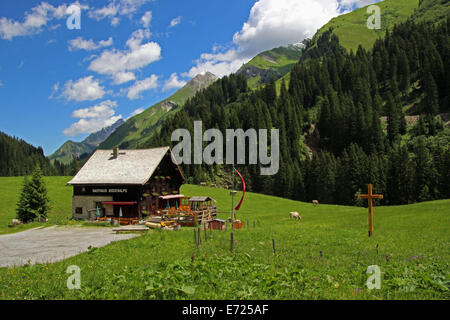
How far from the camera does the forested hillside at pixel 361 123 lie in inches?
3246

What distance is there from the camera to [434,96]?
4970 inches

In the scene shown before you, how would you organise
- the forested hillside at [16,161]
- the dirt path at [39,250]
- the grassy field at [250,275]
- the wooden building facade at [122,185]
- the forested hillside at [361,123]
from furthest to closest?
the forested hillside at [16,161]
the forested hillside at [361,123]
the wooden building facade at [122,185]
the dirt path at [39,250]
the grassy field at [250,275]

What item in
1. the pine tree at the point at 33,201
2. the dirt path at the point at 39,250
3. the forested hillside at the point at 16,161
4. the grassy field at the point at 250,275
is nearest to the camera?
the grassy field at the point at 250,275

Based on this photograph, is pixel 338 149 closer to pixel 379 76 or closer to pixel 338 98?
pixel 338 98

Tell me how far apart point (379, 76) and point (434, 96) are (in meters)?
41.9

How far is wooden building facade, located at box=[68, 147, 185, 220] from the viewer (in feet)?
138

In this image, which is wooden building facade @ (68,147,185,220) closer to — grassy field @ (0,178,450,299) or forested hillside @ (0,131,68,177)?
grassy field @ (0,178,450,299)

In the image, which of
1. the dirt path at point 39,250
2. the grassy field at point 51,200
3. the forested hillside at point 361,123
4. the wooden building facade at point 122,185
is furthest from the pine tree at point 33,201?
the forested hillside at point 361,123

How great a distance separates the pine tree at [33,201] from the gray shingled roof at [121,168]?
455 centimetres

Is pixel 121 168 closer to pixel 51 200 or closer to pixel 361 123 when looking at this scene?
pixel 51 200

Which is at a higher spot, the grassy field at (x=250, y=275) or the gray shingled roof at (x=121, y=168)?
the gray shingled roof at (x=121, y=168)

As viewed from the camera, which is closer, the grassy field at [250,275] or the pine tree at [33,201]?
the grassy field at [250,275]

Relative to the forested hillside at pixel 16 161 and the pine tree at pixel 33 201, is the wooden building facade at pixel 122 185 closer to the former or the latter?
the pine tree at pixel 33 201
